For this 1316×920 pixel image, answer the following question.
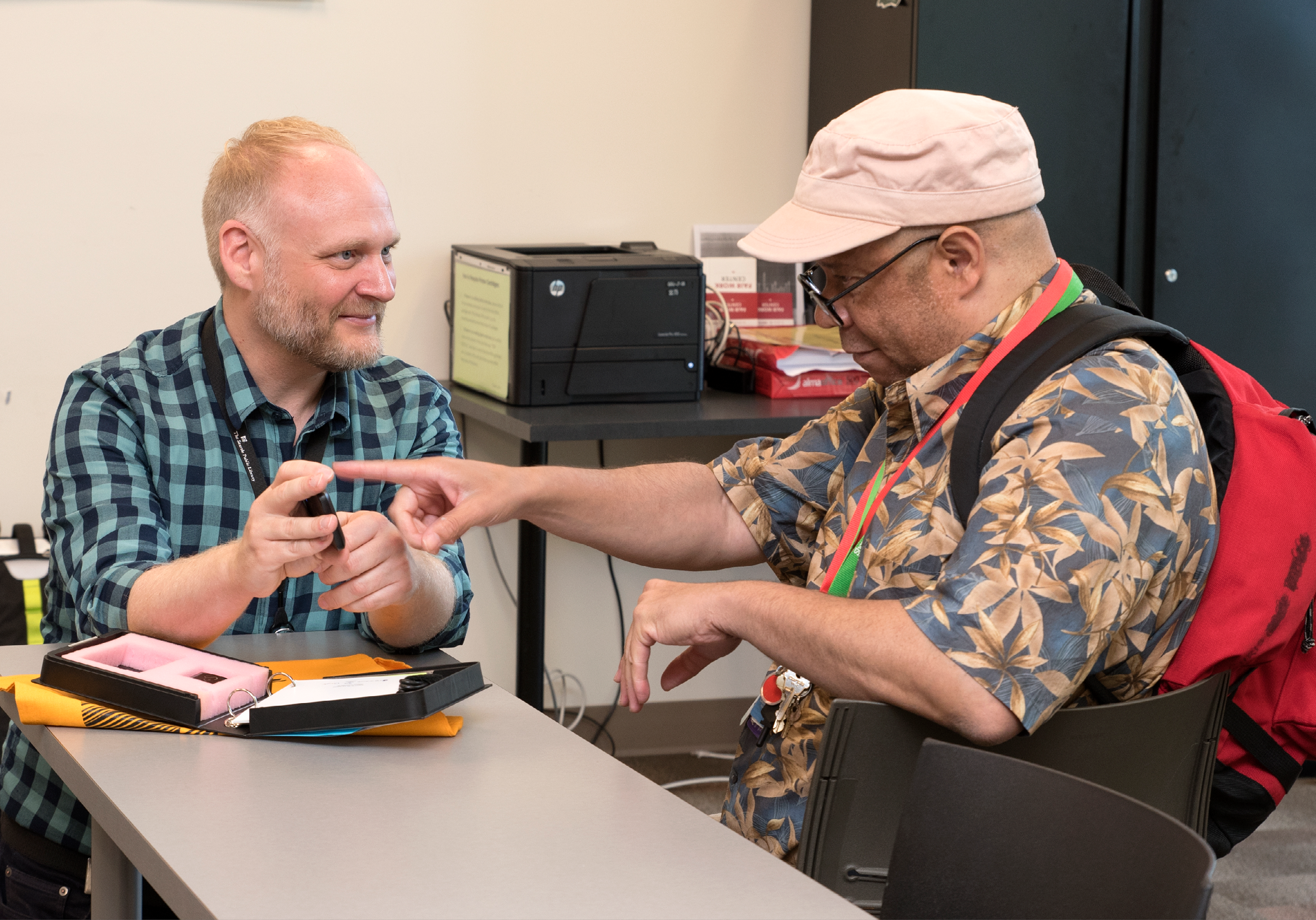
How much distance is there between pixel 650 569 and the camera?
3.68 m

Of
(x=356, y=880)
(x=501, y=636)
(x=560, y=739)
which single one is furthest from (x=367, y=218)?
(x=501, y=636)

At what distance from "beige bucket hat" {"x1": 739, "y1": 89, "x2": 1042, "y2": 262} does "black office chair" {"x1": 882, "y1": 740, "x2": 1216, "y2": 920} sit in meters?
0.61

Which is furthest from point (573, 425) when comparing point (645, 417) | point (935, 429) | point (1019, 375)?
point (1019, 375)

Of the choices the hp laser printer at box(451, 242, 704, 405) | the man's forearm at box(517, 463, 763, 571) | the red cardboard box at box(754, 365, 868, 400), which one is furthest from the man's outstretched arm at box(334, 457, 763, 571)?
the red cardboard box at box(754, 365, 868, 400)

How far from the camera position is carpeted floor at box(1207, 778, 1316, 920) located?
2779mm

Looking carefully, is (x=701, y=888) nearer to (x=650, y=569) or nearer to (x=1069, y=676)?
(x=1069, y=676)

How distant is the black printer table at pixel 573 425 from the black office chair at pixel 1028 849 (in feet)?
5.45

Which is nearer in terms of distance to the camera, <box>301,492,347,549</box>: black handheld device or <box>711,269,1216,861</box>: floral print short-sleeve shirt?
<box>711,269,1216,861</box>: floral print short-sleeve shirt

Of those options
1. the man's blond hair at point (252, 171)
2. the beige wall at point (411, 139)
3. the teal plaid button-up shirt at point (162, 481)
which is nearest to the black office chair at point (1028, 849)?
the teal plaid button-up shirt at point (162, 481)

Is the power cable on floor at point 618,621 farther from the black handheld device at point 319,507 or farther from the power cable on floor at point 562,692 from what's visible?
the black handheld device at point 319,507

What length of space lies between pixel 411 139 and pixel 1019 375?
2.13 metres

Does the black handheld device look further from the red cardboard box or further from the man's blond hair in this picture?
the red cardboard box

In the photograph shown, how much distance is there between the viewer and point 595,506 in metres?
1.84

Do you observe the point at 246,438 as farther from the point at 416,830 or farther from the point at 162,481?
the point at 416,830
